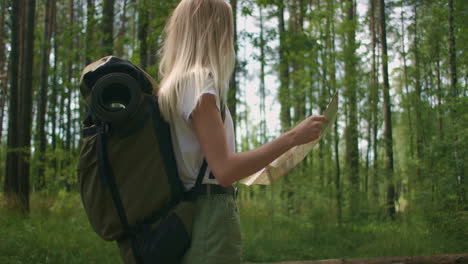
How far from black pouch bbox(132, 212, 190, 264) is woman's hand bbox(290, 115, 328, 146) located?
435mm

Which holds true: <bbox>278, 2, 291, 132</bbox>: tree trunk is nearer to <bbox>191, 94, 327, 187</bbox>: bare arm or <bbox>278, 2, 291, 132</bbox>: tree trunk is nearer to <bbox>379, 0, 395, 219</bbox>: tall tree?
<bbox>379, 0, 395, 219</bbox>: tall tree

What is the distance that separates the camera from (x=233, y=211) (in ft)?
4.08

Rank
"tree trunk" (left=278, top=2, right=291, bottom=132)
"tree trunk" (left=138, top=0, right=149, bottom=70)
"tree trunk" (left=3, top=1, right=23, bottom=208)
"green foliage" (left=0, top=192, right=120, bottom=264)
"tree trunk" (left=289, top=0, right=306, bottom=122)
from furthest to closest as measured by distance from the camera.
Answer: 1. "tree trunk" (left=289, top=0, right=306, bottom=122)
2. "tree trunk" (left=278, top=2, right=291, bottom=132)
3. "tree trunk" (left=3, top=1, right=23, bottom=208)
4. "tree trunk" (left=138, top=0, right=149, bottom=70)
5. "green foliage" (left=0, top=192, right=120, bottom=264)

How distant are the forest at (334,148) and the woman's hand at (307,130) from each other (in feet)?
13.7

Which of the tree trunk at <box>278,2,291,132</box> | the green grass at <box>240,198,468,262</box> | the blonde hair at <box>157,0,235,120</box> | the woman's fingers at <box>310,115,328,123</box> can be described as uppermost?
the tree trunk at <box>278,2,291,132</box>

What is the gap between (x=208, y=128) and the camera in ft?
3.78

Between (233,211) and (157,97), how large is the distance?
42 cm

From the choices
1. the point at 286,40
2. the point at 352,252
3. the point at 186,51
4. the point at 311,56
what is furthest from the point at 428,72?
the point at 186,51

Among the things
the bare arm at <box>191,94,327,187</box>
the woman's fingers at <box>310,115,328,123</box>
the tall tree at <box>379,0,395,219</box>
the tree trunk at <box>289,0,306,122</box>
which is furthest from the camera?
the tall tree at <box>379,0,395,219</box>

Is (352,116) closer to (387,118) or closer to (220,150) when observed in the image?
(387,118)

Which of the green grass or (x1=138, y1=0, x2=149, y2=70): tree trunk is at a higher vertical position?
(x1=138, y1=0, x2=149, y2=70): tree trunk

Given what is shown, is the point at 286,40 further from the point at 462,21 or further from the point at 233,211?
the point at 233,211

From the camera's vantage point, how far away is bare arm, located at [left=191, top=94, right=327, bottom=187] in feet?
3.78

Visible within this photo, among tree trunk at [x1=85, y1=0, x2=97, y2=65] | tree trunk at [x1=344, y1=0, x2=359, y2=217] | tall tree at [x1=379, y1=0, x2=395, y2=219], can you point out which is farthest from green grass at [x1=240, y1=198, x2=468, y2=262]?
tree trunk at [x1=85, y1=0, x2=97, y2=65]
